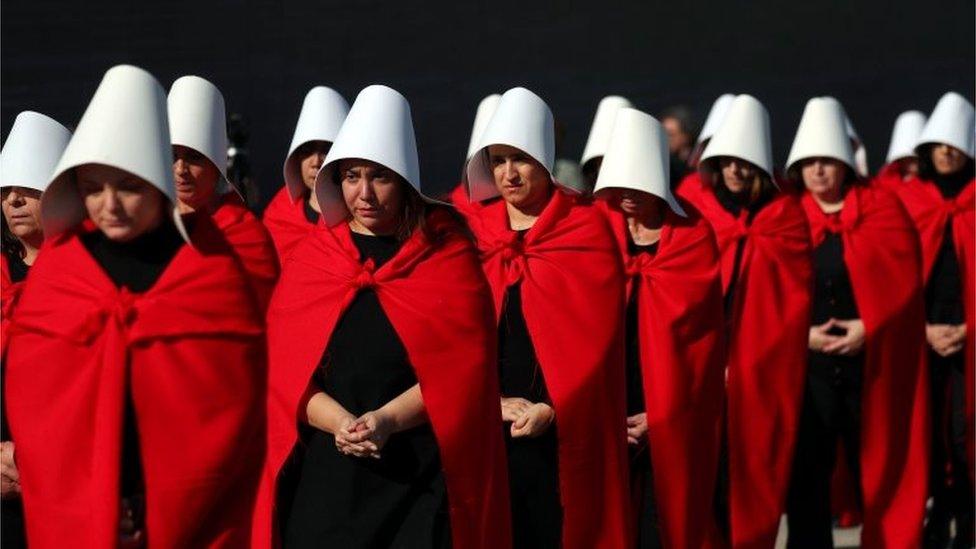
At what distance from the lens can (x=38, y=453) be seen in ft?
20.6

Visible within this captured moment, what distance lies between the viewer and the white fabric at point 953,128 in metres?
11.7

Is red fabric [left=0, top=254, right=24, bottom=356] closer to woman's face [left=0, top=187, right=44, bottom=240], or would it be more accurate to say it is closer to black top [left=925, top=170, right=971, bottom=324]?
woman's face [left=0, top=187, right=44, bottom=240]

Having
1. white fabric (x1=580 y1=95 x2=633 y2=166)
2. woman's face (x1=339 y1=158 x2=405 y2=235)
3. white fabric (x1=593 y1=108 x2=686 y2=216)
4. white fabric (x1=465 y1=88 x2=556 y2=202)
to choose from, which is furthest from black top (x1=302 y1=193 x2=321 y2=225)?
woman's face (x1=339 y1=158 x2=405 y2=235)

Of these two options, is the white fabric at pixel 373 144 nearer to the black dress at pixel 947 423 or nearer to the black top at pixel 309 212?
the black top at pixel 309 212

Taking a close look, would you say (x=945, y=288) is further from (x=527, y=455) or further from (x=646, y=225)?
(x=527, y=455)

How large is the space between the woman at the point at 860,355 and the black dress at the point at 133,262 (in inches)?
171

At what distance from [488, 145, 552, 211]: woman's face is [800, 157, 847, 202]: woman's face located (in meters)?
2.44

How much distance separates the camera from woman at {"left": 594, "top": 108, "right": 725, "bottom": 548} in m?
8.91

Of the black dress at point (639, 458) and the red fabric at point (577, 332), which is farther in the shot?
the black dress at point (639, 458)

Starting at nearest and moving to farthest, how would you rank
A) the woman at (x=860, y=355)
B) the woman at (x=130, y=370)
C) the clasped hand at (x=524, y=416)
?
the woman at (x=130, y=370) < the clasped hand at (x=524, y=416) < the woman at (x=860, y=355)

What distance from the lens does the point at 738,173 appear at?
33.1 ft

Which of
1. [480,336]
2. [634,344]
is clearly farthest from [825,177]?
[480,336]

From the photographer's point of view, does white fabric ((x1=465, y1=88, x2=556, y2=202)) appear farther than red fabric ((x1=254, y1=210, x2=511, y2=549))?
Yes

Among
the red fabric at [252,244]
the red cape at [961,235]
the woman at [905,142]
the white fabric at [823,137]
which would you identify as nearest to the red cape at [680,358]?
the red fabric at [252,244]
